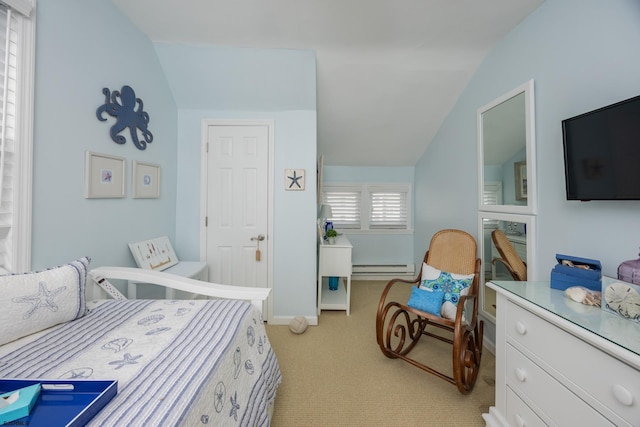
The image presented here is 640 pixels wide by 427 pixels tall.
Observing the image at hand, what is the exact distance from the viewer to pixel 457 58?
92.2 inches

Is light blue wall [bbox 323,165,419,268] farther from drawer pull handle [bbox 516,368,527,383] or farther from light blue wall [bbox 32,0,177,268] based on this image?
drawer pull handle [bbox 516,368,527,383]

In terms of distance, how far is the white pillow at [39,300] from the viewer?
0.97m

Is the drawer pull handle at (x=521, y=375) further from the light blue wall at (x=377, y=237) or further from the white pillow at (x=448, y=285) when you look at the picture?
the light blue wall at (x=377, y=237)

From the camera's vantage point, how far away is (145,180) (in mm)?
2090

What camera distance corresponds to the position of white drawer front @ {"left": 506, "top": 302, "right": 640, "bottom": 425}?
0.77 m

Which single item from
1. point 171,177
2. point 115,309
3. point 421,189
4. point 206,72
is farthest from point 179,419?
point 421,189

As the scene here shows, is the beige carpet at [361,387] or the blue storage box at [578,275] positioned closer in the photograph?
the blue storage box at [578,275]

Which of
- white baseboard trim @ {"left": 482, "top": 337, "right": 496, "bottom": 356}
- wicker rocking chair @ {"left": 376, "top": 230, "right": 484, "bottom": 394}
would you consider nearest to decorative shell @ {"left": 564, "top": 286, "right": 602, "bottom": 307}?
wicker rocking chair @ {"left": 376, "top": 230, "right": 484, "bottom": 394}

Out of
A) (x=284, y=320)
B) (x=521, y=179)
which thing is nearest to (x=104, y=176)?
(x=284, y=320)

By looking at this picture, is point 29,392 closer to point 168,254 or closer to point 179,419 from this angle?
point 179,419

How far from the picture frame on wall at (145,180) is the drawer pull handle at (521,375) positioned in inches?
109

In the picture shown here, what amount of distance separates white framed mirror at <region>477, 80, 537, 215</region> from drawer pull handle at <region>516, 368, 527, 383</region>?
41.4 inches

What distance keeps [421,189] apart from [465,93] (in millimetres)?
1445

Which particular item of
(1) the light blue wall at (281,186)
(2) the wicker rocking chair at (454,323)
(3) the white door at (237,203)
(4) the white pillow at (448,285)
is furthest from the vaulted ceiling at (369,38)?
(4) the white pillow at (448,285)
